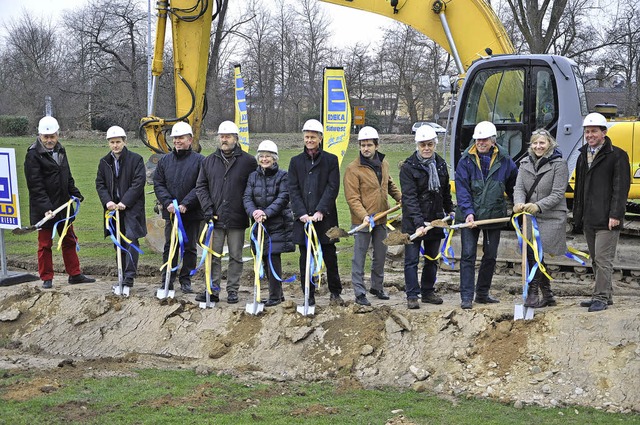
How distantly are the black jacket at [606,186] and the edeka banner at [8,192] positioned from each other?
737cm

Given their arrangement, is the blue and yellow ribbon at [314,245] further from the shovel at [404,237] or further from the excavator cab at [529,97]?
the excavator cab at [529,97]

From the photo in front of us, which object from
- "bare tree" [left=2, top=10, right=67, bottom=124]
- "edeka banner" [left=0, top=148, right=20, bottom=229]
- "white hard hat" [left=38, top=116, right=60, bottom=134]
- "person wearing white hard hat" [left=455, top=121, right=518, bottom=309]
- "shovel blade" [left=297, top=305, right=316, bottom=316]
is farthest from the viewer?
"bare tree" [left=2, top=10, right=67, bottom=124]

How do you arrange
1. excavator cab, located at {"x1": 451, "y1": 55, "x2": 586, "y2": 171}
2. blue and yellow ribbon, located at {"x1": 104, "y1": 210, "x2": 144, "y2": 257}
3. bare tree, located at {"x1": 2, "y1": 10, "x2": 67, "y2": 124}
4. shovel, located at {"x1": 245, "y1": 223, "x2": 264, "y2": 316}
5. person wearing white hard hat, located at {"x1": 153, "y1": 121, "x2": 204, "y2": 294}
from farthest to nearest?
1. bare tree, located at {"x1": 2, "y1": 10, "x2": 67, "y2": 124}
2. excavator cab, located at {"x1": 451, "y1": 55, "x2": 586, "y2": 171}
3. blue and yellow ribbon, located at {"x1": 104, "y1": 210, "x2": 144, "y2": 257}
4. person wearing white hard hat, located at {"x1": 153, "y1": 121, "x2": 204, "y2": 294}
5. shovel, located at {"x1": 245, "y1": 223, "x2": 264, "y2": 316}

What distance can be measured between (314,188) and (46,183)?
151 inches

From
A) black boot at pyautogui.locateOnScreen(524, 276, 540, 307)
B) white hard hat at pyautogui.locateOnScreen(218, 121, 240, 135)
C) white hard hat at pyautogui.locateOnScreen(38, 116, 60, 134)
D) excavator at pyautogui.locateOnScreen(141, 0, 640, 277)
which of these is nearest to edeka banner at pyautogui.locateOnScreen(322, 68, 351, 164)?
excavator at pyautogui.locateOnScreen(141, 0, 640, 277)

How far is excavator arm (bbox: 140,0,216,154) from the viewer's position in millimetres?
12062

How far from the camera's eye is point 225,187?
31.0 feet

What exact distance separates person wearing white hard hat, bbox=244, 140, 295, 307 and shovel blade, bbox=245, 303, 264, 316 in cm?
40

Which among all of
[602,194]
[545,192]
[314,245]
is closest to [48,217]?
[314,245]

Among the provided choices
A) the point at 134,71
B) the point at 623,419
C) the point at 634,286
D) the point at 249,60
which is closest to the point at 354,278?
the point at 623,419

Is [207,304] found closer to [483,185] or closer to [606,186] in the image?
[483,185]

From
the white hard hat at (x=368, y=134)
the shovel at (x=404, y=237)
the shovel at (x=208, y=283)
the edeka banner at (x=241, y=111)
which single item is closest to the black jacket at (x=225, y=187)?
the shovel at (x=208, y=283)

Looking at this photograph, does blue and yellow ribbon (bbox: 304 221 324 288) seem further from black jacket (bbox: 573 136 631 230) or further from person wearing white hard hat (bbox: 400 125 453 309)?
black jacket (bbox: 573 136 631 230)

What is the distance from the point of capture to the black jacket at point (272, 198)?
362 inches
